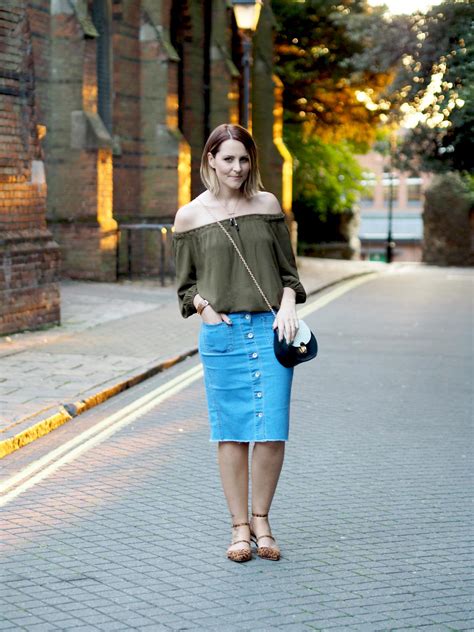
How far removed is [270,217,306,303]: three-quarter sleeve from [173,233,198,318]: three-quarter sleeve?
41 cm

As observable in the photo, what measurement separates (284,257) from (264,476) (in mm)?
1047

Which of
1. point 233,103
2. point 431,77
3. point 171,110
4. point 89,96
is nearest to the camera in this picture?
point 431,77

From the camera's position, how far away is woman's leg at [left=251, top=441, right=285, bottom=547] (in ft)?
18.9

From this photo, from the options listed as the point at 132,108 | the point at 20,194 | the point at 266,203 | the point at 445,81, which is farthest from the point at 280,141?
the point at 266,203

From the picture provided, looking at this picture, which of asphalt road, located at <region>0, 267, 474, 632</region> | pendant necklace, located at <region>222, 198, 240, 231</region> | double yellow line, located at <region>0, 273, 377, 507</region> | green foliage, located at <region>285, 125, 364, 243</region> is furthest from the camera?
green foliage, located at <region>285, 125, 364, 243</region>

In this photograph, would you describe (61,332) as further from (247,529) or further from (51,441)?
(247,529)

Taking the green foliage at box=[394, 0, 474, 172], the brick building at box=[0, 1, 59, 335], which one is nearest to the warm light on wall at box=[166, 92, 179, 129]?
the green foliage at box=[394, 0, 474, 172]

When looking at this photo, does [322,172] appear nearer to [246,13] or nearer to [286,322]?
[246,13]

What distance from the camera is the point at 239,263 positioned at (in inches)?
224

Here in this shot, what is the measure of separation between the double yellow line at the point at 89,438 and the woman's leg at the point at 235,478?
1.62 meters

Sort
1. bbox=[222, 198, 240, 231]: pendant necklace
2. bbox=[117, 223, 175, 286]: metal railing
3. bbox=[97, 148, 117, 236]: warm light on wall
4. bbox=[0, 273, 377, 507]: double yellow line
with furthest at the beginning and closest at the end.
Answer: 1. bbox=[117, 223, 175, 286]: metal railing
2. bbox=[97, 148, 117, 236]: warm light on wall
3. bbox=[0, 273, 377, 507]: double yellow line
4. bbox=[222, 198, 240, 231]: pendant necklace

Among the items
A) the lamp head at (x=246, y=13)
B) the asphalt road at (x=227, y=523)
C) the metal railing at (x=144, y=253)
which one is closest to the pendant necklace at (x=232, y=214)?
the asphalt road at (x=227, y=523)

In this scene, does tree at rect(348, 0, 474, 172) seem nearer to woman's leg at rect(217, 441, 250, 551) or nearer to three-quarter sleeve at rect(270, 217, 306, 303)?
three-quarter sleeve at rect(270, 217, 306, 303)

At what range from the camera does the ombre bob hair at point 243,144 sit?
5.67 metres
